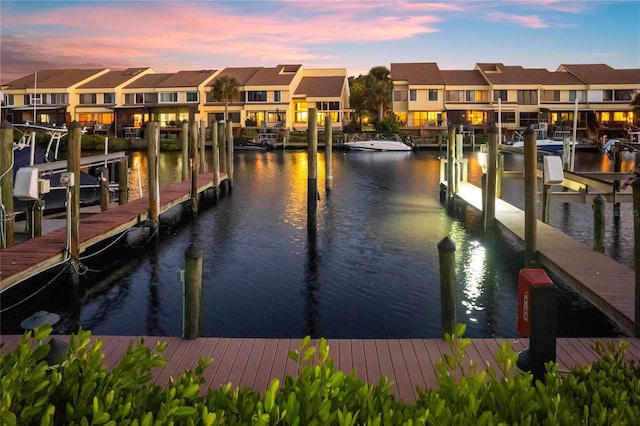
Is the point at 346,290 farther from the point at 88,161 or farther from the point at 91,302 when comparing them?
the point at 88,161

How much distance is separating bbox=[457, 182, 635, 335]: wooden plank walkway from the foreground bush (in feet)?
18.4

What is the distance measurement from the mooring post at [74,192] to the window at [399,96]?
222ft

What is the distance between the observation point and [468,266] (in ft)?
58.2

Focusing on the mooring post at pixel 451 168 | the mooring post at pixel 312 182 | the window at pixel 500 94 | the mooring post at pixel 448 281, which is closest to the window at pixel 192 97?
the window at pixel 500 94

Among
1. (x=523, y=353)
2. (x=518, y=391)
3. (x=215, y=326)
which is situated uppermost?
(x=518, y=391)

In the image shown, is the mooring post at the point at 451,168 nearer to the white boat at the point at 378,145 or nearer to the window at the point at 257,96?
the white boat at the point at 378,145

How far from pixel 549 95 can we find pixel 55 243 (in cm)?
7429

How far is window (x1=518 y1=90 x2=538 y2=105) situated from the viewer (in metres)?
77.8

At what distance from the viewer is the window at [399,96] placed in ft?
260

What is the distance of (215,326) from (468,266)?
791cm

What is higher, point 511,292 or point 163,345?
point 163,345


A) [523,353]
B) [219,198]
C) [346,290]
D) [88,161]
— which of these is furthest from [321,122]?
[523,353]

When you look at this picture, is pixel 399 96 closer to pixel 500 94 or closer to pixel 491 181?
pixel 500 94

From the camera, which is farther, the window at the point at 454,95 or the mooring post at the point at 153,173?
the window at the point at 454,95
